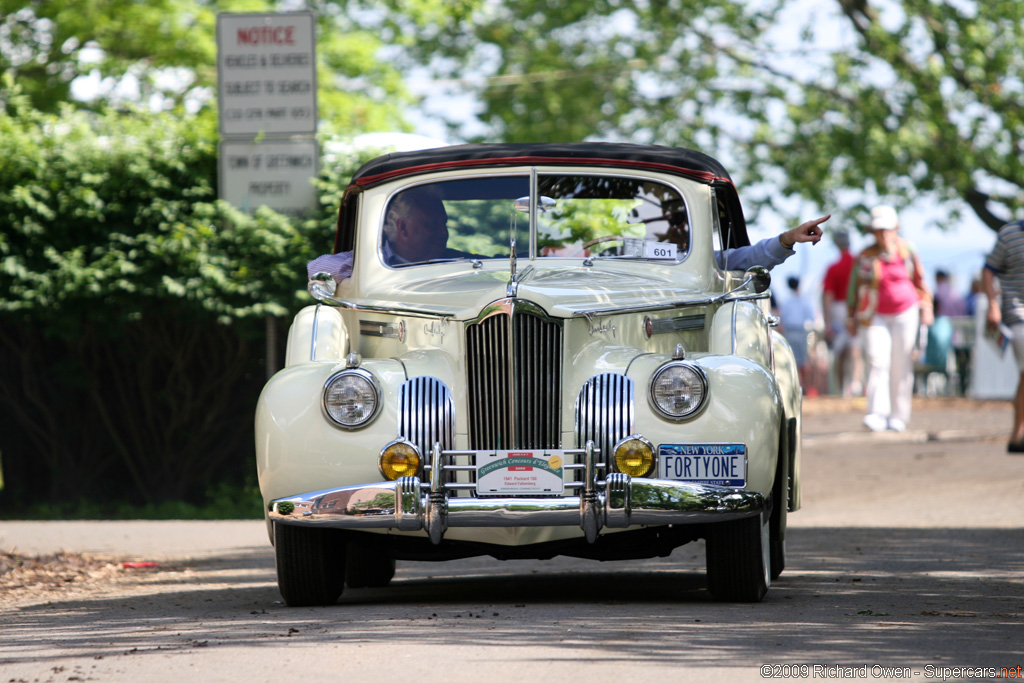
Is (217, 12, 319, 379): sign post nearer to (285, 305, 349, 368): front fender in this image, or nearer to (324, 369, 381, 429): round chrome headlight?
(285, 305, 349, 368): front fender

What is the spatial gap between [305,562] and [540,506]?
1150 mm

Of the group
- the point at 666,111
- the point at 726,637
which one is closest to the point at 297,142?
the point at 726,637

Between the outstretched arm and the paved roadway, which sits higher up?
the outstretched arm

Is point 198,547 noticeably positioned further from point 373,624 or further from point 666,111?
point 666,111

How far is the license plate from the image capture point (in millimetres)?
5676

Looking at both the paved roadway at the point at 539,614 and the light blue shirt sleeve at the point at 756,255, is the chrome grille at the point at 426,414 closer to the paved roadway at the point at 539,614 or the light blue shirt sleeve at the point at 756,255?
the paved roadway at the point at 539,614

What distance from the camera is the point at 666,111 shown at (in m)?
24.6

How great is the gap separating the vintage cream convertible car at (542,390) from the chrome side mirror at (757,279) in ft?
0.04

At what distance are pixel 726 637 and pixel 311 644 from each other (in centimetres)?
143

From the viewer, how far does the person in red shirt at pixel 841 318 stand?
1797cm

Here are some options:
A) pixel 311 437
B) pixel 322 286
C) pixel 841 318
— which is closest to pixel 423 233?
pixel 322 286

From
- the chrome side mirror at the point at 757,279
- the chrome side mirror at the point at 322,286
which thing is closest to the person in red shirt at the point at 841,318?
the chrome side mirror at the point at 757,279

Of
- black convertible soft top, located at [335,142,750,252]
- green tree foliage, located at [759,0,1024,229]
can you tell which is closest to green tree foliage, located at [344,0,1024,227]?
green tree foliage, located at [759,0,1024,229]

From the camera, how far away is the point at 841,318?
786 inches
